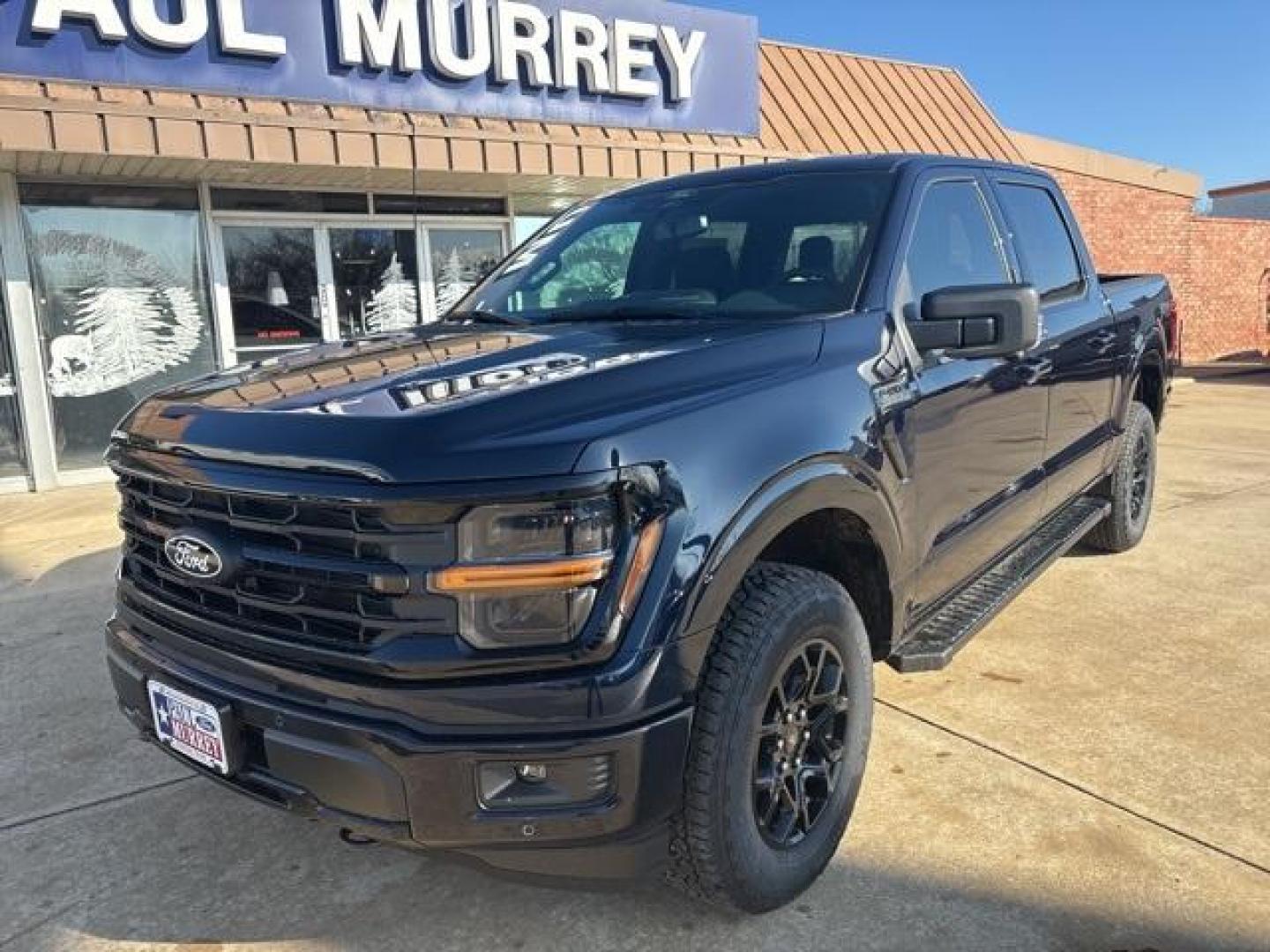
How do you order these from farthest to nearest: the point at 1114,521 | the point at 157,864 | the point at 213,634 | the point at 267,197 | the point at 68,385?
the point at 267,197 → the point at 68,385 → the point at 1114,521 → the point at 157,864 → the point at 213,634

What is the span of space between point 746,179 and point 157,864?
2.81 metres

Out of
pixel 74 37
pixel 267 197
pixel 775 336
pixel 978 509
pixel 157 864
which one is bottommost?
pixel 157 864

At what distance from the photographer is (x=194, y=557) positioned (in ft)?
7.27

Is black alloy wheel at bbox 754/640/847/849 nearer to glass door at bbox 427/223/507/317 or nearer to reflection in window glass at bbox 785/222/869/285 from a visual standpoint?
reflection in window glass at bbox 785/222/869/285

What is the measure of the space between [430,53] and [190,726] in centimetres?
763

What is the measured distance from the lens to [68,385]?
8641mm

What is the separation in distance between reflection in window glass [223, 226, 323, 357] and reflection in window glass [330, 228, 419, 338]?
27 centimetres

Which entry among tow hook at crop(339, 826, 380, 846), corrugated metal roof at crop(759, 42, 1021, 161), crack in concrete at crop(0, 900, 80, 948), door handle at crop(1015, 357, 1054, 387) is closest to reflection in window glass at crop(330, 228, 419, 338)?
corrugated metal roof at crop(759, 42, 1021, 161)

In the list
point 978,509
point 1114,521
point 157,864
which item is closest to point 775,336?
point 978,509

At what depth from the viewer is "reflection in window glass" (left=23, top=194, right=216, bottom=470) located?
8.48m

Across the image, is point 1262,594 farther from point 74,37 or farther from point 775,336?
point 74,37

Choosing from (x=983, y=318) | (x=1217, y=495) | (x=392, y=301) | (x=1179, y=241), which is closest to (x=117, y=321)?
(x=392, y=301)

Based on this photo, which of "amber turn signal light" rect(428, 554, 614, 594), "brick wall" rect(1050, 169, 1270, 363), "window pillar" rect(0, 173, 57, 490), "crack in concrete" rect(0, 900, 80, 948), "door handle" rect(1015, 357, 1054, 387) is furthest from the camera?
"brick wall" rect(1050, 169, 1270, 363)

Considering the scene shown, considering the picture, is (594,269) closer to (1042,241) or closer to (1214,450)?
(1042,241)
